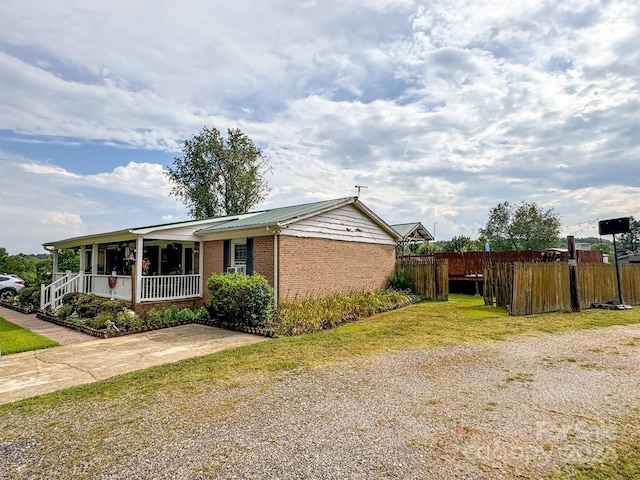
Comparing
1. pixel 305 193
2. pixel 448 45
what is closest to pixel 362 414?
pixel 448 45

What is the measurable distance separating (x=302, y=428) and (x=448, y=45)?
10.5 metres

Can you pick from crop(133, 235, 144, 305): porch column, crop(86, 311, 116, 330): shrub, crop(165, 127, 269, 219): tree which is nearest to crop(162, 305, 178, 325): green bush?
crop(133, 235, 144, 305): porch column

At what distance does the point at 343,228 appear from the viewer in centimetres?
1478

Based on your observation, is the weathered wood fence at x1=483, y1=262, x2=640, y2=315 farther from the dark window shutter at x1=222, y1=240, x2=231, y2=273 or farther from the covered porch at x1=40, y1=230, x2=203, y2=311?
the covered porch at x1=40, y1=230, x2=203, y2=311

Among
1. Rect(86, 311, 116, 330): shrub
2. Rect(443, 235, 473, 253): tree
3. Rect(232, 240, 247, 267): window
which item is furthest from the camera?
Rect(443, 235, 473, 253): tree

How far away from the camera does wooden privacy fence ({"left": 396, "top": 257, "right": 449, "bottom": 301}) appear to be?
16625 millimetres

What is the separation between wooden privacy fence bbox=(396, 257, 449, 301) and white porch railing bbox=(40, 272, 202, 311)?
968 cm

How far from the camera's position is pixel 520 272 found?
492 inches

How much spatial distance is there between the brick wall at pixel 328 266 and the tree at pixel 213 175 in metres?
20.6

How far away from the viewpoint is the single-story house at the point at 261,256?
12.1 metres

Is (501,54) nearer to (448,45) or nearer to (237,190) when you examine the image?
(448,45)

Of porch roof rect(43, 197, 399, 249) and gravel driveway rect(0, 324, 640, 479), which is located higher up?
porch roof rect(43, 197, 399, 249)

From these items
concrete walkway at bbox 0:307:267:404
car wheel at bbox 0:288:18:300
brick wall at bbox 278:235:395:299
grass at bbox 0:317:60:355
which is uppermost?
brick wall at bbox 278:235:395:299

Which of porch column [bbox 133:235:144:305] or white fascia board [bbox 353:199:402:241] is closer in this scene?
porch column [bbox 133:235:144:305]
